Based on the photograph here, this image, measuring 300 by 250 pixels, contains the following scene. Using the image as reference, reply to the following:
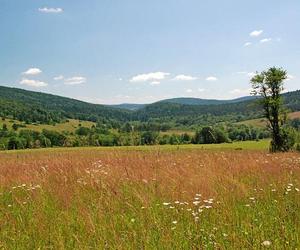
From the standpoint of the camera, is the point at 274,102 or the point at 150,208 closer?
the point at 150,208

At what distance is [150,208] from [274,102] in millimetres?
47111

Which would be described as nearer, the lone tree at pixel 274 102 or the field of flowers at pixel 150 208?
the field of flowers at pixel 150 208

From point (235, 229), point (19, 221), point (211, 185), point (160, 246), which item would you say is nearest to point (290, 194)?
point (211, 185)

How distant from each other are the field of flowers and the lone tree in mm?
43794

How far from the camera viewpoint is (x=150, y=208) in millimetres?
4840

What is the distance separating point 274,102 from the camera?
48719mm

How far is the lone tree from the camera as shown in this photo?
49.3m

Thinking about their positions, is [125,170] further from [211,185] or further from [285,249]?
[285,249]

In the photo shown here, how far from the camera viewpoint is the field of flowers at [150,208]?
3750mm

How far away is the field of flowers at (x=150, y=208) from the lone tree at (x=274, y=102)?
43.8 m

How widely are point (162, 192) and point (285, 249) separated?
8.71 feet

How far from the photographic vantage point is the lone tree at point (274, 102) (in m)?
49.3

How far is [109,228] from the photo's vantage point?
13.9 ft

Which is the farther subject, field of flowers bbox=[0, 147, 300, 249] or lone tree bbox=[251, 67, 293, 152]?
lone tree bbox=[251, 67, 293, 152]
